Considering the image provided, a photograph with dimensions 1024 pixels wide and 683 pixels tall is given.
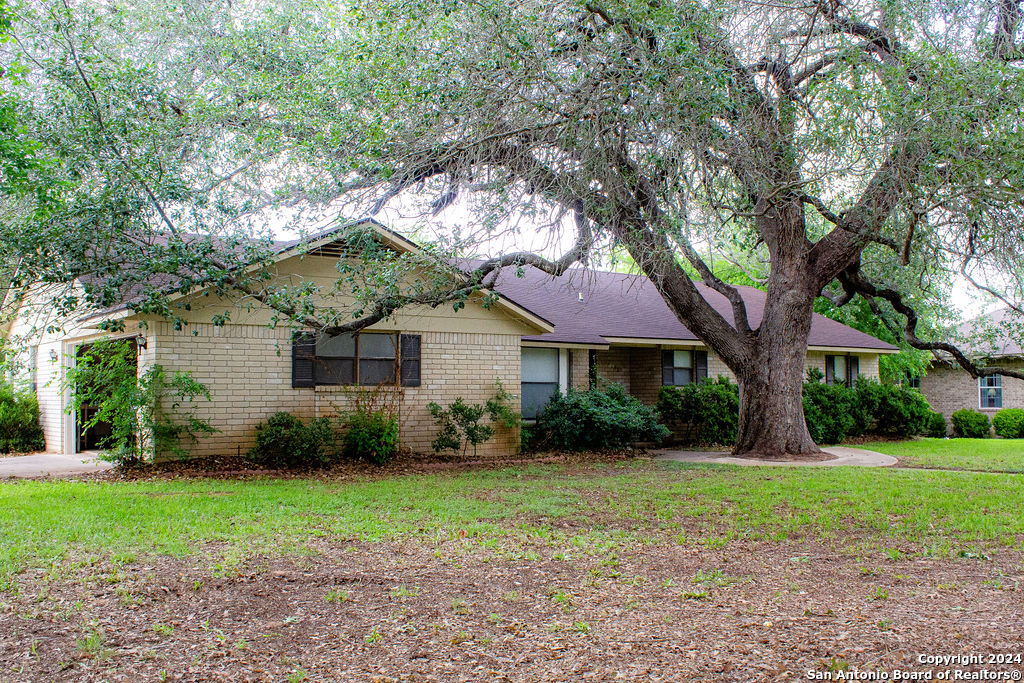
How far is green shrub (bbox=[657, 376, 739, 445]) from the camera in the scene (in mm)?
19641

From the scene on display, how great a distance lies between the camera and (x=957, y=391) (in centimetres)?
3122

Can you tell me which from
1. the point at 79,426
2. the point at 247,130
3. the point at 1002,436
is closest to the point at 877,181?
the point at 247,130

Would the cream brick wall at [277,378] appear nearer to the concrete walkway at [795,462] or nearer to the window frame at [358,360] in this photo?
the window frame at [358,360]

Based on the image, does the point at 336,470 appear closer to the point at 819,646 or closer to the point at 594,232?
the point at 594,232

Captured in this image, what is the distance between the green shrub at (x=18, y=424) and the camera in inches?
675

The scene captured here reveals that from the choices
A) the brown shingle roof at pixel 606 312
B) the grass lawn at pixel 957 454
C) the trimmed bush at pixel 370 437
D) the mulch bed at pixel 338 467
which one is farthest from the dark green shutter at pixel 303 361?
the grass lawn at pixel 957 454

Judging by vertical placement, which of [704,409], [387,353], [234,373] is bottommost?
[704,409]

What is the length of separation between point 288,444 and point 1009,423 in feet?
78.4

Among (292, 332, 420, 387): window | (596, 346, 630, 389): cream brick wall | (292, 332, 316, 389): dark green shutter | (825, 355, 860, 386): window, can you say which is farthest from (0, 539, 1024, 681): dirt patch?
(825, 355, 860, 386): window

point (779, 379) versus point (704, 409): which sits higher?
point (779, 379)

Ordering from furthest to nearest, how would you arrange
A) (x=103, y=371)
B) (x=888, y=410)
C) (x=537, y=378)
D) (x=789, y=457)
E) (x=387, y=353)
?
(x=888, y=410)
(x=537, y=378)
(x=789, y=457)
(x=387, y=353)
(x=103, y=371)

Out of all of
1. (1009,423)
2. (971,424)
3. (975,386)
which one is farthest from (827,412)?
(975,386)

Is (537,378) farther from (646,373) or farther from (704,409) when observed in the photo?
(704,409)

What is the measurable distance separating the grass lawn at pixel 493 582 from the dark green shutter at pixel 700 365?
1086 centimetres
